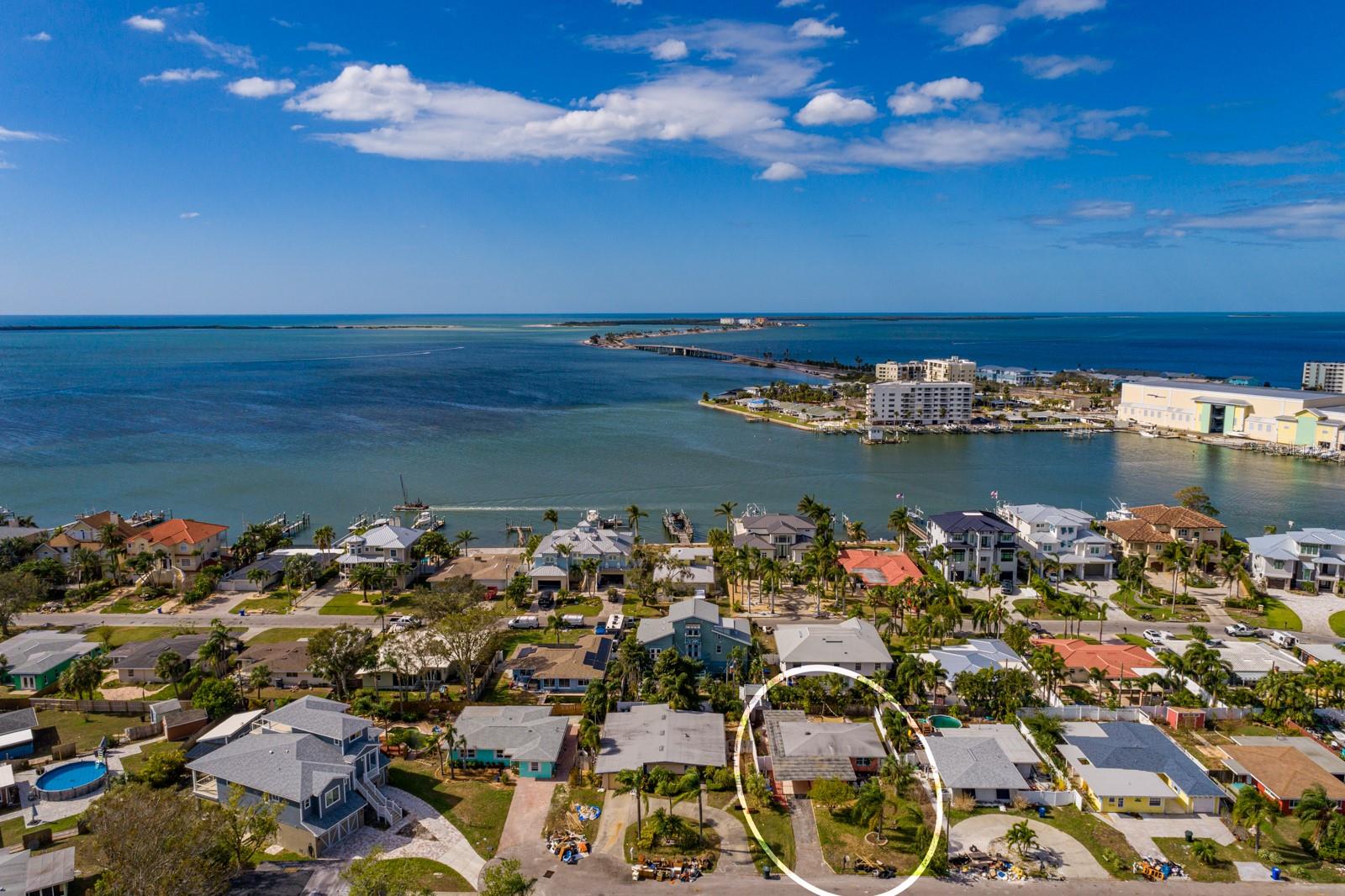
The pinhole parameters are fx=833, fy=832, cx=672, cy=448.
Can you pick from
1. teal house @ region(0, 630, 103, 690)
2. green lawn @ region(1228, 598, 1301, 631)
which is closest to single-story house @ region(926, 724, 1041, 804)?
green lawn @ region(1228, 598, 1301, 631)

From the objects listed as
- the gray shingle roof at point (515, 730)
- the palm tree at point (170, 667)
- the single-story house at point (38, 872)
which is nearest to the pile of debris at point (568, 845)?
the gray shingle roof at point (515, 730)

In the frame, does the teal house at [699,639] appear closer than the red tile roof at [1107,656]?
No

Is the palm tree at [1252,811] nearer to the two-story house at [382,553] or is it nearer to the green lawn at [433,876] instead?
the green lawn at [433,876]

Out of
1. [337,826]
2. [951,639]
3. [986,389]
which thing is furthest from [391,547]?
[986,389]

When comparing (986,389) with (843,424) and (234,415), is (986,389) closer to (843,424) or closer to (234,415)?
(843,424)

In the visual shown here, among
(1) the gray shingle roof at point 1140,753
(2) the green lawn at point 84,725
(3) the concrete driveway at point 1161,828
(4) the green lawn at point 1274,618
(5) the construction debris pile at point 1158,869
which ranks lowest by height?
(2) the green lawn at point 84,725

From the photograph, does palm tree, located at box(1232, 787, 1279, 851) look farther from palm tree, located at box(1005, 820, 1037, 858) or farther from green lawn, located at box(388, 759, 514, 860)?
green lawn, located at box(388, 759, 514, 860)
